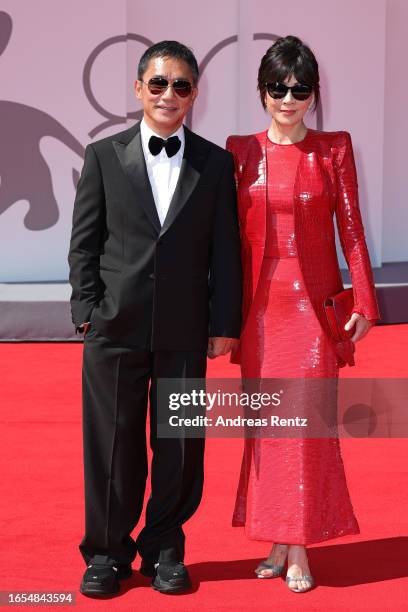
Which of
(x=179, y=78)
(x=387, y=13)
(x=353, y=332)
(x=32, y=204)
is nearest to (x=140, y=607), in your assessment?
(x=353, y=332)

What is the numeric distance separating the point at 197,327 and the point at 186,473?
0.42 metres

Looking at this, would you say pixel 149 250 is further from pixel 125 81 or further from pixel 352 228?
pixel 125 81

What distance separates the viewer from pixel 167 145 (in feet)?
10.2

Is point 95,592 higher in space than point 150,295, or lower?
lower

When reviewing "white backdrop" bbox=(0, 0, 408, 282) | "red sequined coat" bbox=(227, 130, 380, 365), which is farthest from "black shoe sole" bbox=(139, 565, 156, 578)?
"white backdrop" bbox=(0, 0, 408, 282)

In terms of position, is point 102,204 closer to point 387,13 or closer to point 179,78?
point 179,78

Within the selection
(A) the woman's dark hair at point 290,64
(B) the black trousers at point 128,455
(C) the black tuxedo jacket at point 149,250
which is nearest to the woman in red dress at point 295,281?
(A) the woman's dark hair at point 290,64

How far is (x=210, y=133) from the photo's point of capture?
976 cm

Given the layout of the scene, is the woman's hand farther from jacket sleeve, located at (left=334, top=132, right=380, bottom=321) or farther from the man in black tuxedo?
the man in black tuxedo

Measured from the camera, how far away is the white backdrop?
893 cm

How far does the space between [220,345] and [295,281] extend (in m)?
0.28

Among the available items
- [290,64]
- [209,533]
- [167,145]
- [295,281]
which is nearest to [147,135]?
[167,145]

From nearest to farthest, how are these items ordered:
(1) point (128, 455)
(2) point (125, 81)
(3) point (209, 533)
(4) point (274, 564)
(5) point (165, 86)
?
(5) point (165, 86), (1) point (128, 455), (4) point (274, 564), (3) point (209, 533), (2) point (125, 81)

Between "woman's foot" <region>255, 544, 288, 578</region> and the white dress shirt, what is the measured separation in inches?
42.4
